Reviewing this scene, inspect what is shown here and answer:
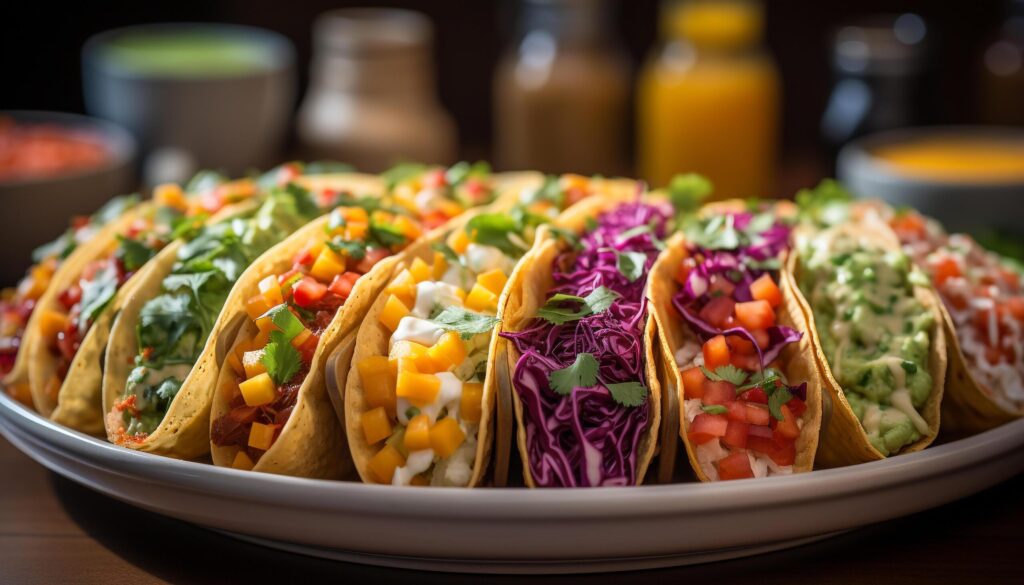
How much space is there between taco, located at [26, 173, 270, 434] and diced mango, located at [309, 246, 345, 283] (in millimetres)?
368

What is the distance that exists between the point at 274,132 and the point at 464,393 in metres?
3.39

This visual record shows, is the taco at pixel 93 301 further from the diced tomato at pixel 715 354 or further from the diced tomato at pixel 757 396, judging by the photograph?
the diced tomato at pixel 757 396

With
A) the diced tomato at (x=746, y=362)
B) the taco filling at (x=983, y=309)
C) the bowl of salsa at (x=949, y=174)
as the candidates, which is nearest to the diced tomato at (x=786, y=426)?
the diced tomato at (x=746, y=362)

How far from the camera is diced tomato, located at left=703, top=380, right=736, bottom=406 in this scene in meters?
2.03

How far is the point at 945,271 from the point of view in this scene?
7.88 feet

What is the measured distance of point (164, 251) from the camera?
2.31 metres

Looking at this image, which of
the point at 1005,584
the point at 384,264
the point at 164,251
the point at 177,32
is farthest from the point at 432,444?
the point at 177,32

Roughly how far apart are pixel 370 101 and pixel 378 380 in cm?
276

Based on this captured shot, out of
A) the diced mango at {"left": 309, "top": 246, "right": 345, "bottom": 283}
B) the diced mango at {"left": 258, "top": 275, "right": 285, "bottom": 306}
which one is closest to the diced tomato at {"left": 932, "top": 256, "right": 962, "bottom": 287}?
the diced mango at {"left": 309, "top": 246, "right": 345, "bottom": 283}

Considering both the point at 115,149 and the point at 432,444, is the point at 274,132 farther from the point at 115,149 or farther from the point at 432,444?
the point at 432,444

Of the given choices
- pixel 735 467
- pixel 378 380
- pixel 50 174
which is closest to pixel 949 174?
pixel 735 467

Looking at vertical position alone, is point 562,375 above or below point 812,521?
above

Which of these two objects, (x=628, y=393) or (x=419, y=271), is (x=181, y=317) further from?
(x=628, y=393)

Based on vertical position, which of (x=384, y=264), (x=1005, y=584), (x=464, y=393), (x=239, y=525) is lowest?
(x=1005, y=584)
